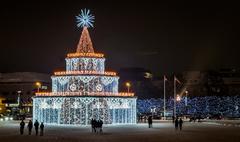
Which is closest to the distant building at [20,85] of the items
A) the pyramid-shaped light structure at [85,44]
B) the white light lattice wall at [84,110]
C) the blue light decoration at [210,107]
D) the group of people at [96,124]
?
the blue light decoration at [210,107]

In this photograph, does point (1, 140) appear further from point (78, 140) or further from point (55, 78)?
point (55, 78)

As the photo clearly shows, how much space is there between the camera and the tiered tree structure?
233 feet

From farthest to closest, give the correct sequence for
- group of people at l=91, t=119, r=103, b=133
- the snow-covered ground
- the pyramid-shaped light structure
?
the pyramid-shaped light structure → group of people at l=91, t=119, r=103, b=133 → the snow-covered ground

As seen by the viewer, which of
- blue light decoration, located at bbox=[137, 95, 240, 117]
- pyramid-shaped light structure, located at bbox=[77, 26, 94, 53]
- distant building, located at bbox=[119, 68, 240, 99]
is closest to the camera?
pyramid-shaped light structure, located at bbox=[77, 26, 94, 53]

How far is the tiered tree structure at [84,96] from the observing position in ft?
233

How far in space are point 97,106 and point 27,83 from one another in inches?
4419

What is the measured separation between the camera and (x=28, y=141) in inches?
1640

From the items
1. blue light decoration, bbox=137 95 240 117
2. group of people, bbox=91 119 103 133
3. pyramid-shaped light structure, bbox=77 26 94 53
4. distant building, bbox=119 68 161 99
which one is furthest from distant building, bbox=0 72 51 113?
group of people, bbox=91 119 103 133

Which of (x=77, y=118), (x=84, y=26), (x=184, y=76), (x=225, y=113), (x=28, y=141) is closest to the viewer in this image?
(x=28, y=141)

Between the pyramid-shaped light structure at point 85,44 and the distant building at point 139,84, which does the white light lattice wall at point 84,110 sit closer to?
the pyramid-shaped light structure at point 85,44

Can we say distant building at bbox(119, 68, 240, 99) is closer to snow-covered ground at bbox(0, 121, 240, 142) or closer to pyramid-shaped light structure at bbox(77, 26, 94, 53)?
pyramid-shaped light structure at bbox(77, 26, 94, 53)

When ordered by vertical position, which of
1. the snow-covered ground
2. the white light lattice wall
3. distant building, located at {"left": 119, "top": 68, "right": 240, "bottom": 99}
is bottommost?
the snow-covered ground

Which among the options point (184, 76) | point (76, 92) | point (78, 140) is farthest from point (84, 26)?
point (184, 76)

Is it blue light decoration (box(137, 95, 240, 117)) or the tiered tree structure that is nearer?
the tiered tree structure
